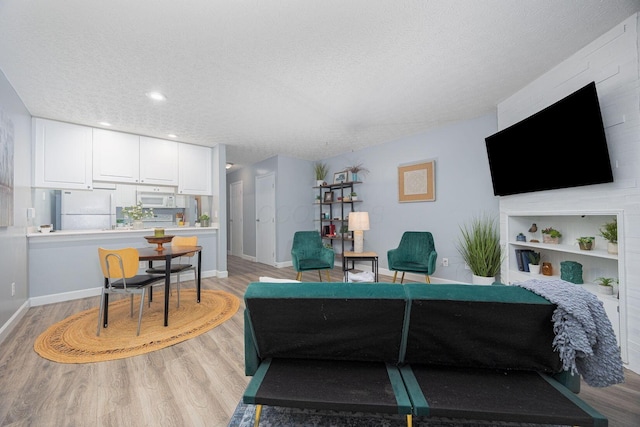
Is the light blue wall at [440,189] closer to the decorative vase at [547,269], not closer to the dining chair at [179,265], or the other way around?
the decorative vase at [547,269]

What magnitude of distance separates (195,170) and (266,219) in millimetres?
1832

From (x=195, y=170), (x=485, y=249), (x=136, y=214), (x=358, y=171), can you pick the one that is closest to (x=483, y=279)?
(x=485, y=249)

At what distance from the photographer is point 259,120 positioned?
357 centimetres

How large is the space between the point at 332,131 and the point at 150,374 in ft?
11.6

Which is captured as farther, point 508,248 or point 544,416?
point 508,248

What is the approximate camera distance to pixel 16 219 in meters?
2.72

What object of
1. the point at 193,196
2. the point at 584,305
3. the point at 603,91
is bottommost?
the point at 584,305

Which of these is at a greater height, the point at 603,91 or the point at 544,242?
the point at 603,91

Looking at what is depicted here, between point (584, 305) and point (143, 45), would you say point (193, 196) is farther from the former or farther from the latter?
point (584, 305)

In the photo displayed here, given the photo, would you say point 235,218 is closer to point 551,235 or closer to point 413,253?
point 413,253

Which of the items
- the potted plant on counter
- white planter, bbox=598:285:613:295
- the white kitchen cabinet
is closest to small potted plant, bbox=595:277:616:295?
white planter, bbox=598:285:613:295

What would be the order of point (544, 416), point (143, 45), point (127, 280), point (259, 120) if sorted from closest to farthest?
point (544, 416) < point (143, 45) < point (127, 280) < point (259, 120)

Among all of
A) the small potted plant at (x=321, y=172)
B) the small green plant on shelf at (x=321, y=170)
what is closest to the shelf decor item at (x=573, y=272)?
the small potted plant at (x=321, y=172)

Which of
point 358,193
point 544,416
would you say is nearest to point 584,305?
point 544,416
